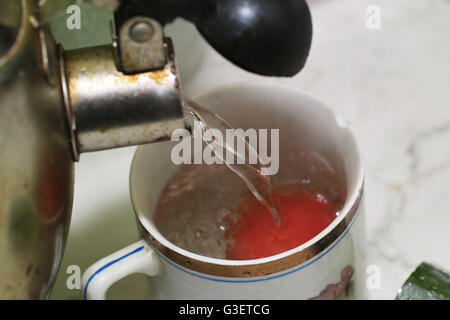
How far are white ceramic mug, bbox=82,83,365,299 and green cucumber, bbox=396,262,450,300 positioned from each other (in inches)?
1.3

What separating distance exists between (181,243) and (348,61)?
12.1 inches

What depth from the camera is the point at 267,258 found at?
37 cm

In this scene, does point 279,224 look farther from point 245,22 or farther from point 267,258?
point 245,22

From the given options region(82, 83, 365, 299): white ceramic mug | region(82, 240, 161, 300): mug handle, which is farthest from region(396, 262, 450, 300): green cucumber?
region(82, 240, 161, 300): mug handle

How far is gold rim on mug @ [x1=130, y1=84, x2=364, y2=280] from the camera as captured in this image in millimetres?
365

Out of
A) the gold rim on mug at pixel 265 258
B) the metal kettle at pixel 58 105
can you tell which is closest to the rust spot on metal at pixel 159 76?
the metal kettle at pixel 58 105

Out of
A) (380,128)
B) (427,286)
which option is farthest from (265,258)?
(380,128)

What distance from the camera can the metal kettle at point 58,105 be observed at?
279 millimetres

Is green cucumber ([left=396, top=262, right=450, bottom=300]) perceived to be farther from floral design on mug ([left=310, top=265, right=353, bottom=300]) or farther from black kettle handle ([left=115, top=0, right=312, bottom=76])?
black kettle handle ([left=115, top=0, right=312, bottom=76])

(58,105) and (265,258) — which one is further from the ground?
(58,105)

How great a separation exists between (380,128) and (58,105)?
38 cm

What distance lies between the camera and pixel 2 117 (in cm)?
27

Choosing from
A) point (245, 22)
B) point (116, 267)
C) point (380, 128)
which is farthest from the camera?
point (380, 128)

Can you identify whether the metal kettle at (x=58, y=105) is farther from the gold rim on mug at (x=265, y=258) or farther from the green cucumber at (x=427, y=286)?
the green cucumber at (x=427, y=286)
